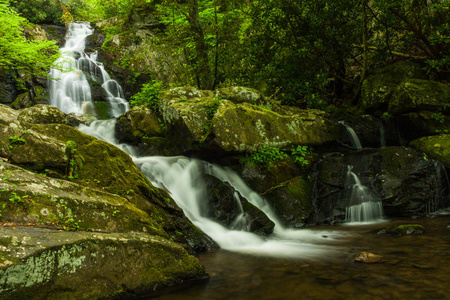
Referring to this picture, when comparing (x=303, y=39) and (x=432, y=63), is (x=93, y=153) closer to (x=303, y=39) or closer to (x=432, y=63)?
(x=303, y=39)

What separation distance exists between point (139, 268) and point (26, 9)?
2537 centimetres

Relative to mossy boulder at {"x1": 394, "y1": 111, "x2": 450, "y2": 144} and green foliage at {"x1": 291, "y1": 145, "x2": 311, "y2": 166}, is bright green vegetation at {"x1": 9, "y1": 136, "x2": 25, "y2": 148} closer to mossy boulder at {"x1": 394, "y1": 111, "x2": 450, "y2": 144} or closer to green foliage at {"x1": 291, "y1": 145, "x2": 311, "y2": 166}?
green foliage at {"x1": 291, "y1": 145, "x2": 311, "y2": 166}

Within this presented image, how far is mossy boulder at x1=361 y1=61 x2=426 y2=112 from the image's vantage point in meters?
9.47

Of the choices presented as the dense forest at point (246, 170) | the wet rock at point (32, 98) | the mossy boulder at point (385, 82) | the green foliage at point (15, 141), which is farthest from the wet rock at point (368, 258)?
the wet rock at point (32, 98)

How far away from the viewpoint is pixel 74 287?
2279 mm

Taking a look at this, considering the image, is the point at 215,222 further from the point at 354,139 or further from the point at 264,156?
the point at 354,139

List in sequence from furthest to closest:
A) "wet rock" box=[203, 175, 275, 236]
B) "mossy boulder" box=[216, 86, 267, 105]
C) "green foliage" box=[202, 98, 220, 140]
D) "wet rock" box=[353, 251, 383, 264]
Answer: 1. "mossy boulder" box=[216, 86, 267, 105]
2. "green foliage" box=[202, 98, 220, 140]
3. "wet rock" box=[203, 175, 275, 236]
4. "wet rock" box=[353, 251, 383, 264]

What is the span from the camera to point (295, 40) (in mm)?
9781

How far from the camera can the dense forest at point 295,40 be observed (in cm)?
900

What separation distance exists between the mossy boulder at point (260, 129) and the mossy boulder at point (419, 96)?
2183 mm

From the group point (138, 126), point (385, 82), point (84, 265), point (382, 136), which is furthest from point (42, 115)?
point (385, 82)

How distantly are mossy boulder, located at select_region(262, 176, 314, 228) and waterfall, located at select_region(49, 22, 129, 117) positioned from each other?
11.8m

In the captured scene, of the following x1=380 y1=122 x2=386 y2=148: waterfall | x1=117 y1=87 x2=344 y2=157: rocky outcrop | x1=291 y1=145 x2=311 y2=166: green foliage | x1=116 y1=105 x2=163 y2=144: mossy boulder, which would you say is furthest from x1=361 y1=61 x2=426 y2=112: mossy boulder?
x1=116 y1=105 x2=163 y2=144: mossy boulder

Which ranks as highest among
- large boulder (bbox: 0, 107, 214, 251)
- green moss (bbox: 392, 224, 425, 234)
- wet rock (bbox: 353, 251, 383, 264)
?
large boulder (bbox: 0, 107, 214, 251)
